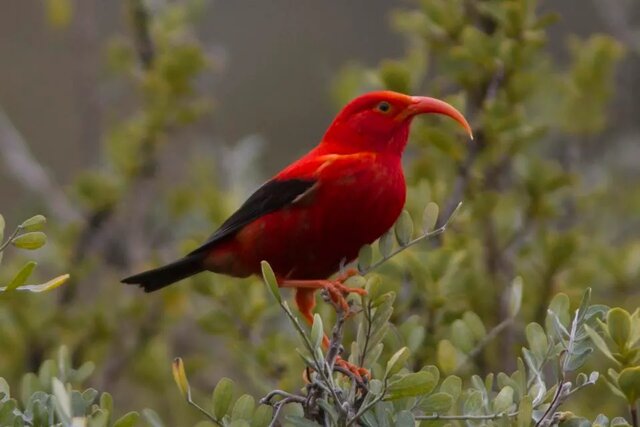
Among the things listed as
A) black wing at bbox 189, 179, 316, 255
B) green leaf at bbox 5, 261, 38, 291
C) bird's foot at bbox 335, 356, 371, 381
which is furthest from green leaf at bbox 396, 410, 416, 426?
black wing at bbox 189, 179, 316, 255

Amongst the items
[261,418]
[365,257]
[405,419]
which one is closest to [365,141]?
[365,257]

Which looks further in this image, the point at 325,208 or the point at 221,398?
the point at 325,208

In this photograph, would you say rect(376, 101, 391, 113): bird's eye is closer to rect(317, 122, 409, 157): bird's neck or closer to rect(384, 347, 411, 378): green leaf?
rect(317, 122, 409, 157): bird's neck

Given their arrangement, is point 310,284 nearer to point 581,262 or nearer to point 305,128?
point 581,262

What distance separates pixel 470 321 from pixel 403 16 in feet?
5.55

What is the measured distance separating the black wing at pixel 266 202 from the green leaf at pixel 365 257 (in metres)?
0.39

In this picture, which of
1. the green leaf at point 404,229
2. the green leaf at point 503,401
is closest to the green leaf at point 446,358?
the green leaf at point 404,229

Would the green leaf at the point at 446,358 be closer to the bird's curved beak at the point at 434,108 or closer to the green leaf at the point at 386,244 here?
the green leaf at the point at 386,244

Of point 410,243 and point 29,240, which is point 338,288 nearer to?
point 410,243

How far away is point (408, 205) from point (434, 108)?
0.61 metres

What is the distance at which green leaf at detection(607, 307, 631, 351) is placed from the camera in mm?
2699

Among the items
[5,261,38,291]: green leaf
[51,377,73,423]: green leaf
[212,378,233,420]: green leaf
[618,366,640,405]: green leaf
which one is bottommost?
[618,366,640,405]: green leaf

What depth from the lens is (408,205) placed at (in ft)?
13.5

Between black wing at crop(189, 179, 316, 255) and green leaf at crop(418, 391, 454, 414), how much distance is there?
1.06 m
